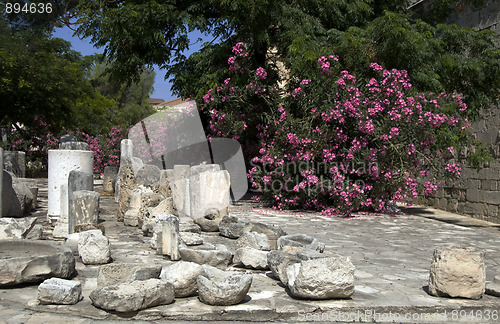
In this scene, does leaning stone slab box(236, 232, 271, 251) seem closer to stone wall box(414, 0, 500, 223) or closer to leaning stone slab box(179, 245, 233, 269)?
leaning stone slab box(179, 245, 233, 269)

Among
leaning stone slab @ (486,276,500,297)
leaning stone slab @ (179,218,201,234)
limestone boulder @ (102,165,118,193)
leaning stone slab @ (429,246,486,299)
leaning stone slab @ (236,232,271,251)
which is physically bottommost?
leaning stone slab @ (486,276,500,297)

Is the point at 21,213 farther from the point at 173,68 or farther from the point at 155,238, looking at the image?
the point at 173,68

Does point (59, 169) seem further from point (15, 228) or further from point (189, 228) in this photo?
point (189, 228)

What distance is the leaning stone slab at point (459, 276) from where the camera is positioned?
3742 mm

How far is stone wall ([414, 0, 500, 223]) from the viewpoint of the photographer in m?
10.5

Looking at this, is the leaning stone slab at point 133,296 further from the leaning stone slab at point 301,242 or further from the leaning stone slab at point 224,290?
the leaning stone slab at point 301,242

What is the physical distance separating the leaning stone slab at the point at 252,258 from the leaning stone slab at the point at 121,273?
104 cm

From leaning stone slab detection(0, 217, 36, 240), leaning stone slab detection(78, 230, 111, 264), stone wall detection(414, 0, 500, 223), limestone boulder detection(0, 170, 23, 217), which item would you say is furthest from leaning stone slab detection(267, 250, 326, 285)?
stone wall detection(414, 0, 500, 223)

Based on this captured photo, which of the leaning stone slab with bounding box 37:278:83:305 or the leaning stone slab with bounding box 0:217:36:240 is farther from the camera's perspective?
the leaning stone slab with bounding box 0:217:36:240

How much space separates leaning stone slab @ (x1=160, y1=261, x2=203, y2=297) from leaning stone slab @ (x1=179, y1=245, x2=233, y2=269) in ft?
2.73

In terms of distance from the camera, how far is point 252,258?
15.2 ft

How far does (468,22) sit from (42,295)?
11.6 metres

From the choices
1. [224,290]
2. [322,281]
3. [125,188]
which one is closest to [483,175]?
[125,188]

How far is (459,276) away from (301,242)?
6.88 ft
